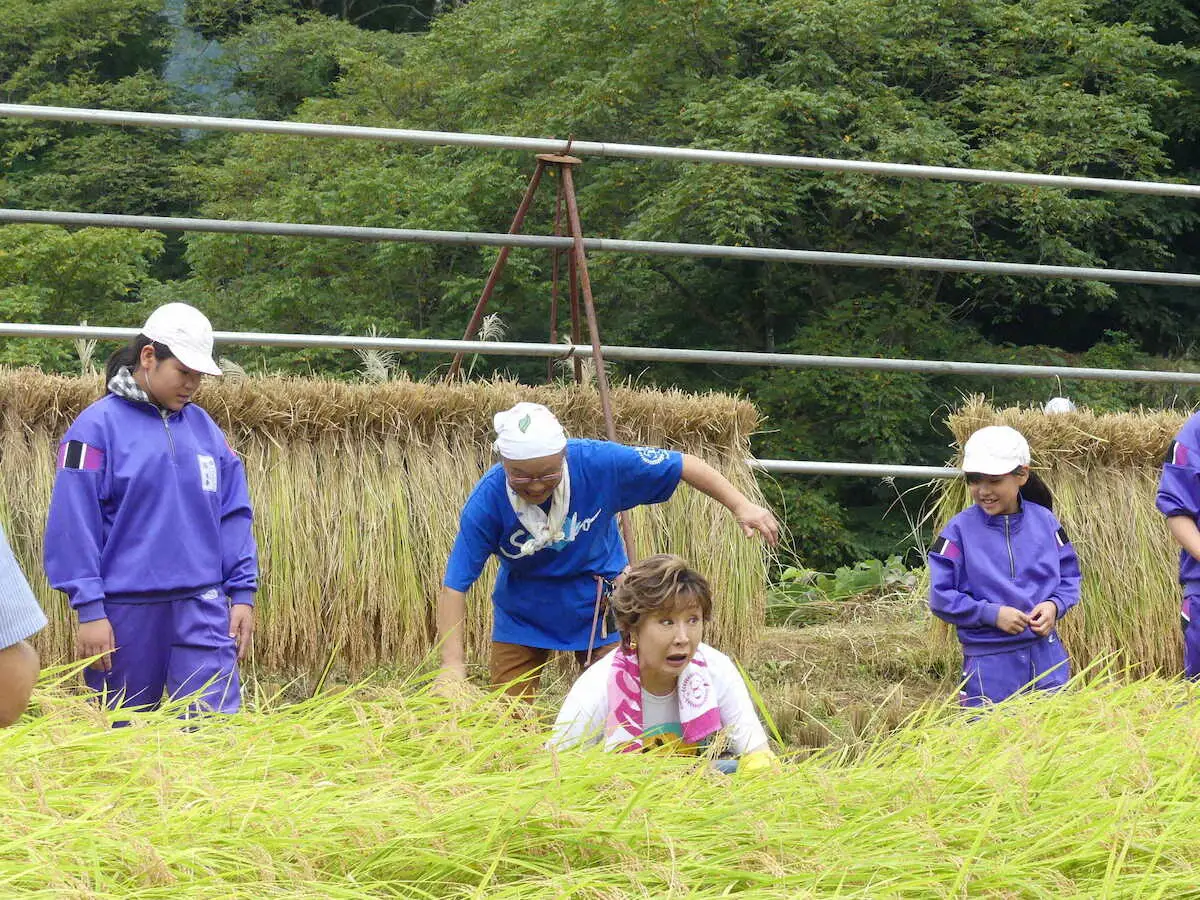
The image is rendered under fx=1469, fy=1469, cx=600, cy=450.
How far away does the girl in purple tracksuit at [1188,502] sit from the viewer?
421 centimetres

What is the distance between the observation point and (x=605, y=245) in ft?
16.3

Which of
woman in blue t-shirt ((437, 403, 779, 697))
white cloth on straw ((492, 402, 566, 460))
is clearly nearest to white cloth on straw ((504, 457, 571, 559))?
woman in blue t-shirt ((437, 403, 779, 697))

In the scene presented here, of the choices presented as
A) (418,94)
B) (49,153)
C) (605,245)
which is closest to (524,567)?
(605,245)

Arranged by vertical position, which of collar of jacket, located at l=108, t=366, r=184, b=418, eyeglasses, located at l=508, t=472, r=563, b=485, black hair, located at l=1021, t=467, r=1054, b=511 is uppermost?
collar of jacket, located at l=108, t=366, r=184, b=418

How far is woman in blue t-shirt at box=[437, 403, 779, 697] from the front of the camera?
343 cm

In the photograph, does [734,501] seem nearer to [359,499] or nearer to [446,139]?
[359,499]

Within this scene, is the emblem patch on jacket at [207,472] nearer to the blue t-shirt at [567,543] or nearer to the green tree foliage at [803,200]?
the blue t-shirt at [567,543]

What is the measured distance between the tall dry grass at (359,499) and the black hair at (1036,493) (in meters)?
0.88

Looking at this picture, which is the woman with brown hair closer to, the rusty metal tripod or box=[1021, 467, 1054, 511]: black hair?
the rusty metal tripod

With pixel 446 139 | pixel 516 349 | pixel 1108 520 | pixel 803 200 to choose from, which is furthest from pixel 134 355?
pixel 803 200

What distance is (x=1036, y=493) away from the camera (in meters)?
4.51

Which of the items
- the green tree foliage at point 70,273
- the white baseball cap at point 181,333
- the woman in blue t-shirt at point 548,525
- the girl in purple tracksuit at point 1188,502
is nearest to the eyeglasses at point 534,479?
the woman in blue t-shirt at point 548,525

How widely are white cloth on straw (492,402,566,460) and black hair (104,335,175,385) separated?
0.82 metres

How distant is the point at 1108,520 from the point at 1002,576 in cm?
108
